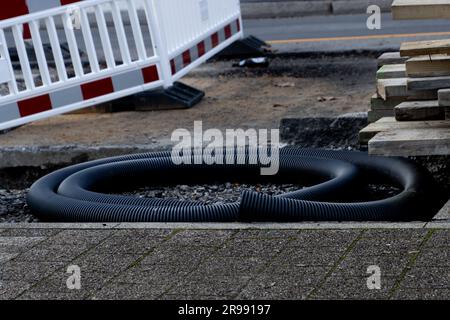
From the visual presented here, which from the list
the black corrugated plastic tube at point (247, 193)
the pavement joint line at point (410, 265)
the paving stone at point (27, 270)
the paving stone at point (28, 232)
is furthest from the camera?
the black corrugated plastic tube at point (247, 193)

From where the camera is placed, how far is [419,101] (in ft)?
18.3

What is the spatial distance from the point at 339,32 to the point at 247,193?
8.22 meters

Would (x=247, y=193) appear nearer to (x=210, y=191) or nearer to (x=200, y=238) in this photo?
(x=200, y=238)

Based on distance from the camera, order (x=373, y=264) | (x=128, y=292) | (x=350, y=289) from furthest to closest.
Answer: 1. (x=373, y=264)
2. (x=128, y=292)
3. (x=350, y=289)

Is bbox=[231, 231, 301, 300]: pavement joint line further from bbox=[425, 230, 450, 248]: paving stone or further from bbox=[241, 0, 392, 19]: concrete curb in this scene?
bbox=[241, 0, 392, 19]: concrete curb

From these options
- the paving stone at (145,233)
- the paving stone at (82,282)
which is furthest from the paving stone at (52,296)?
the paving stone at (145,233)

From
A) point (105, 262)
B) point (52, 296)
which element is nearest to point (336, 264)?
point (105, 262)

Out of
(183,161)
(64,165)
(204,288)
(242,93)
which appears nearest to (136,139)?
(64,165)

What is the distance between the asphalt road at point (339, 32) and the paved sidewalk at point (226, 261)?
6.63m

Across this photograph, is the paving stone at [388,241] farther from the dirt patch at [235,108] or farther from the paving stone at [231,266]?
the dirt patch at [235,108]

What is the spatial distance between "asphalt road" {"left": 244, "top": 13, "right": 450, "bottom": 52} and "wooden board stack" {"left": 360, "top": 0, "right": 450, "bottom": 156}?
5687 millimetres

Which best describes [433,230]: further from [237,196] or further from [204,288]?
[237,196]

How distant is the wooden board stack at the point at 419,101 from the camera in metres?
5.15

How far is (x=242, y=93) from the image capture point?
31.3 feet
